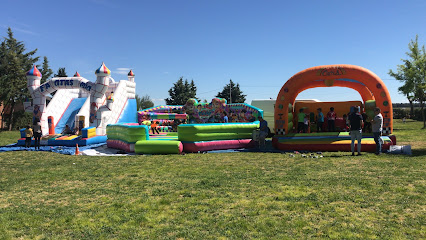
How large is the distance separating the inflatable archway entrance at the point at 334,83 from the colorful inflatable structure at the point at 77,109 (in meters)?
7.83

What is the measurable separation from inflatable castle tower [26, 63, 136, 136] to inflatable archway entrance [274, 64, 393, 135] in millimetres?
7845

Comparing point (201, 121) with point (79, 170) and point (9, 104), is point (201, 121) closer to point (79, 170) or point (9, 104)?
point (79, 170)

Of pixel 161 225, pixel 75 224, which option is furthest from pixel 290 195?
pixel 75 224

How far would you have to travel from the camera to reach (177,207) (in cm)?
429

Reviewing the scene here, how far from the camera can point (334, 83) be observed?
38.2 ft

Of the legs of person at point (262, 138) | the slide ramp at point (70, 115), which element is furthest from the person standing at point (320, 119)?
the slide ramp at point (70, 115)

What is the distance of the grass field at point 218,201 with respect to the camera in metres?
3.45

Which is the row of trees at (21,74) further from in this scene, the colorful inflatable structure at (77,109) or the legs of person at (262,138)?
the legs of person at (262,138)

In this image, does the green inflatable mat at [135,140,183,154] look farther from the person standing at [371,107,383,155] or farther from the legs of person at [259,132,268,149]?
the person standing at [371,107,383,155]

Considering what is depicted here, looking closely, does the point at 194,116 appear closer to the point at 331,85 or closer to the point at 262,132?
the point at 262,132

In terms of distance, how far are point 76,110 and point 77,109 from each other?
88mm

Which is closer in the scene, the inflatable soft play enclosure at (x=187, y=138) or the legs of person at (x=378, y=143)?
the legs of person at (x=378, y=143)

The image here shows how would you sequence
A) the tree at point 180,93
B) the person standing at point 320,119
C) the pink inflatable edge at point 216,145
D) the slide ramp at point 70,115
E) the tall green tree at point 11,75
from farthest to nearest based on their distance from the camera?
the tree at point 180,93 → the tall green tree at point 11,75 → the slide ramp at point 70,115 → the person standing at point 320,119 → the pink inflatable edge at point 216,145

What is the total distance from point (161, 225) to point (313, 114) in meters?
10.4
